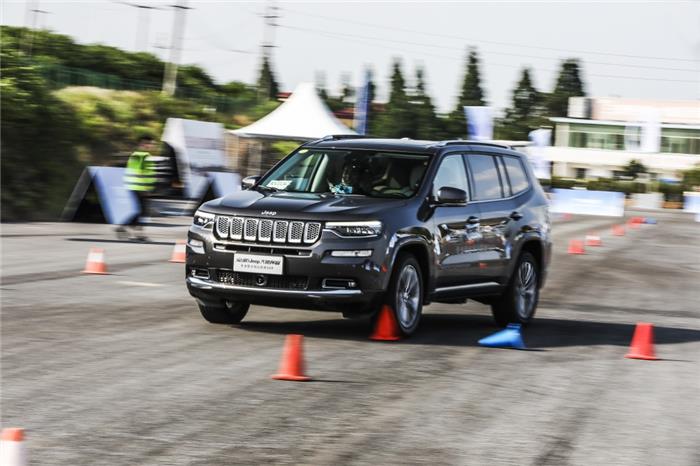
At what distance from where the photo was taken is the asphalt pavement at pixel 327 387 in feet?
21.7

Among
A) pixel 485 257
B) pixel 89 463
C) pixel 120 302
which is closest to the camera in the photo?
pixel 89 463

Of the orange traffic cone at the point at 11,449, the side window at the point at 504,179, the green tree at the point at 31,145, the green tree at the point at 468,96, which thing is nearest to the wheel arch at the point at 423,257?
the side window at the point at 504,179

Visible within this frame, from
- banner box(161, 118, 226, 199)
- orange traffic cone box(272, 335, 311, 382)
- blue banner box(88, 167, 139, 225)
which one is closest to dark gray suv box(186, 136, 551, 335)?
orange traffic cone box(272, 335, 311, 382)

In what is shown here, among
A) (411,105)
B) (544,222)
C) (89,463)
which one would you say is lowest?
(89,463)

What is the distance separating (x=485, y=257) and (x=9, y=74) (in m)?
19.5

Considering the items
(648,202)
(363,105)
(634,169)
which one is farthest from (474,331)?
(634,169)

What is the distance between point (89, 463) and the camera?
594 cm

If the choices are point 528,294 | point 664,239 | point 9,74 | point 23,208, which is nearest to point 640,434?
point 528,294

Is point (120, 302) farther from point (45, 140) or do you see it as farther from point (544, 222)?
point (45, 140)

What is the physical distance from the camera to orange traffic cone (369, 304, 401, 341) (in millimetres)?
10719

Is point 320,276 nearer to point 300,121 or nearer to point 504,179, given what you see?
point 504,179

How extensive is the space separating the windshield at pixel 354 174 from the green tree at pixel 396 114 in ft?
369

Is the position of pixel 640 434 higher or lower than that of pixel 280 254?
lower

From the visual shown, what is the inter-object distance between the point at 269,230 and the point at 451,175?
2.29 m
